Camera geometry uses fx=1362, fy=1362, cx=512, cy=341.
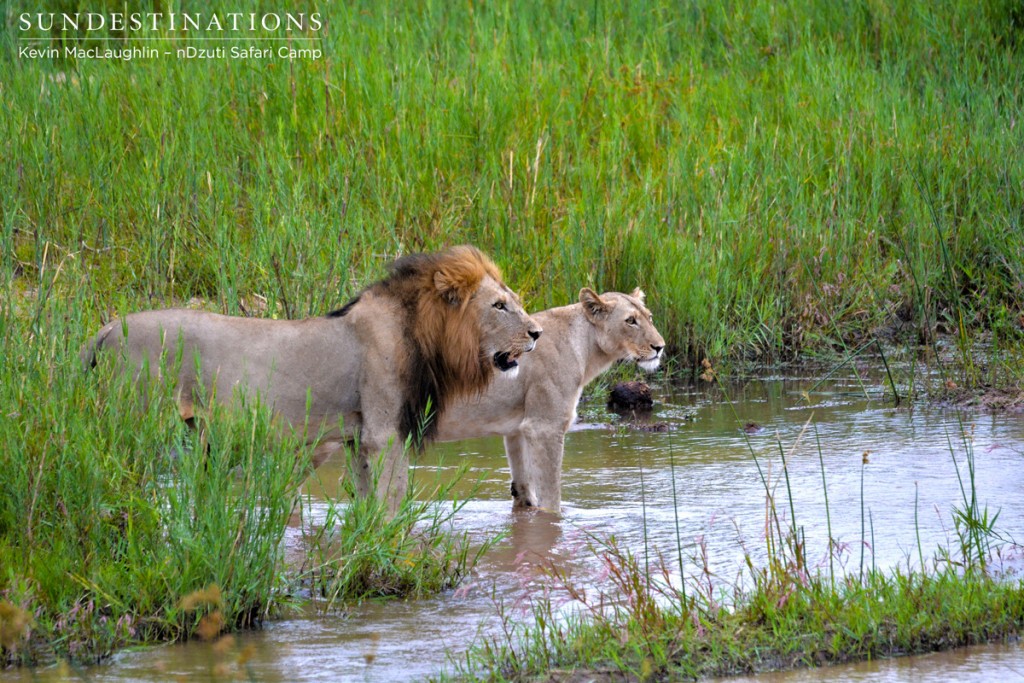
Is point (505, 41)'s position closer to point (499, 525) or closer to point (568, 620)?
point (499, 525)

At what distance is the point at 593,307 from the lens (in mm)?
7164

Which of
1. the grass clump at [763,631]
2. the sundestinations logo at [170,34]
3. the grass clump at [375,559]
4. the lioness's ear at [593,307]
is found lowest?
the grass clump at [763,631]

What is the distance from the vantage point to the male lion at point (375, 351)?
5867 mm

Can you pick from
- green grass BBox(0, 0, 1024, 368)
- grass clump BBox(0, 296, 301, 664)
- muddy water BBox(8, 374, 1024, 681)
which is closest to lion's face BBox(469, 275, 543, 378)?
muddy water BBox(8, 374, 1024, 681)

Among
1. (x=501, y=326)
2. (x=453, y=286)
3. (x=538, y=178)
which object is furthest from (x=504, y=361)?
(x=538, y=178)

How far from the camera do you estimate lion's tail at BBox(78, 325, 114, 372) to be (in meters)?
5.74

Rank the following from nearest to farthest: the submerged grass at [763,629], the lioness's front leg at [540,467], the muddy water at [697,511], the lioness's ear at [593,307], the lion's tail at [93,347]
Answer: the submerged grass at [763,629], the muddy water at [697,511], the lion's tail at [93,347], the lioness's front leg at [540,467], the lioness's ear at [593,307]

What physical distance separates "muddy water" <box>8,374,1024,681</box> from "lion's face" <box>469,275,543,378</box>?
791 mm

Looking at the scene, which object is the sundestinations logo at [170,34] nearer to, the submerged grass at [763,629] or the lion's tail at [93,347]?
the lion's tail at [93,347]

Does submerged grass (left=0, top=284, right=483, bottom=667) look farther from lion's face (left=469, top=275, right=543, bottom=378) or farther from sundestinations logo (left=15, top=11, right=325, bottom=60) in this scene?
sundestinations logo (left=15, top=11, right=325, bottom=60)

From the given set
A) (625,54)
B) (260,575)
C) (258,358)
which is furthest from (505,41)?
(260,575)

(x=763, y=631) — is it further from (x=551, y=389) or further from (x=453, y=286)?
(x=551, y=389)

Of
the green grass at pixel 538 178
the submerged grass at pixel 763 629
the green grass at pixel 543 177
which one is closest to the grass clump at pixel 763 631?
the submerged grass at pixel 763 629

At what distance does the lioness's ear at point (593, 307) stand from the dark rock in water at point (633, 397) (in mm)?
1499
